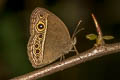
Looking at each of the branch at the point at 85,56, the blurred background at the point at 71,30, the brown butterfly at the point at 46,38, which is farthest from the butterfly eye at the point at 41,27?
the blurred background at the point at 71,30

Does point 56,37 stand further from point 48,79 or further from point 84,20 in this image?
point 84,20

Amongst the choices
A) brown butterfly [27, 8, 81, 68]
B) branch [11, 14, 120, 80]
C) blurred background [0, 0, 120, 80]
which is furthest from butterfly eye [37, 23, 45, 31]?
blurred background [0, 0, 120, 80]

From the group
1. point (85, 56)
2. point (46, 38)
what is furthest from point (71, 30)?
point (85, 56)

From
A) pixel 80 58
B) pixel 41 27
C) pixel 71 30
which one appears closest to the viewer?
pixel 80 58

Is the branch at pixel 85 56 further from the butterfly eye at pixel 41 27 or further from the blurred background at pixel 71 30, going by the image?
the blurred background at pixel 71 30

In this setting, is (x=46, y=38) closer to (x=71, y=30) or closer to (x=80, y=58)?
(x=80, y=58)

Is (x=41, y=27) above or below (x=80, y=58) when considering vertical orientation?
above

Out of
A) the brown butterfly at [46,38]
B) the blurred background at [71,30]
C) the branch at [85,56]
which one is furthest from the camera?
the blurred background at [71,30]

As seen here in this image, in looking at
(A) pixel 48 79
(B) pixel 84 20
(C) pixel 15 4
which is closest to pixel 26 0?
(C) pixel 15 4

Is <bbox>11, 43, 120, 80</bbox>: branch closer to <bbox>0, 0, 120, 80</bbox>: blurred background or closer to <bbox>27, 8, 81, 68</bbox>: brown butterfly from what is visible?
<bbox>27, 8, 81, 68</bbox>: brown butterfly

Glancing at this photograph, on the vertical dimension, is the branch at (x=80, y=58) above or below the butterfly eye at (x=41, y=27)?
below
